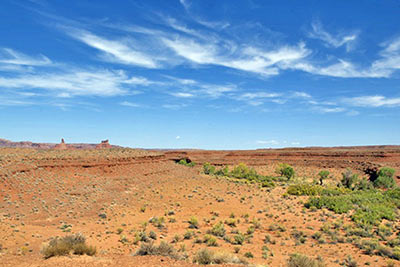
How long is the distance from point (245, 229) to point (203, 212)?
17.9 feet

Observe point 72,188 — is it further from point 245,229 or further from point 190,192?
point 245,229

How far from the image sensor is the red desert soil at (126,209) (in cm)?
1390

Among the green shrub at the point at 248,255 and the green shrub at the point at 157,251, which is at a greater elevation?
the green shrub at the point at 157,251

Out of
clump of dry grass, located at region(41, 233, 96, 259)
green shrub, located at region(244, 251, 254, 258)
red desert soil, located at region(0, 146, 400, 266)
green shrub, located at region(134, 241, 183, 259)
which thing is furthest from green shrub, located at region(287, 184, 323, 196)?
clump of dry grass, located at region(41, 233, 96, 259)

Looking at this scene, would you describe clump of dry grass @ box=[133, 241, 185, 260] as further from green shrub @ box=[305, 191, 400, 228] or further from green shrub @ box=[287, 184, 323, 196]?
green shrub @ box=[287, 184, 323, 196]

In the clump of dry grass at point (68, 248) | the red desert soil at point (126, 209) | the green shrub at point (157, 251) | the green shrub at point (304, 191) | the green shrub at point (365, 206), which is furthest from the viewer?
the green shrub at point (304, 191)

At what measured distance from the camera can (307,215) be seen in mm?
22453

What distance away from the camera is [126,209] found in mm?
24250

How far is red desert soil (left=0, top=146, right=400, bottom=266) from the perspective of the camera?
45.6 ft

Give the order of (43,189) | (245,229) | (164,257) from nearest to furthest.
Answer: (164,257)
(245,229)
(43,189)

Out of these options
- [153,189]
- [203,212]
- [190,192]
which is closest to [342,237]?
[203,212]

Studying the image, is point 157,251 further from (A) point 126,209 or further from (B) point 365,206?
(B) point 365,206

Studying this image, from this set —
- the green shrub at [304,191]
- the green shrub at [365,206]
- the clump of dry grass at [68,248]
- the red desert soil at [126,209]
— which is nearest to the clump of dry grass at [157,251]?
the red desert soil at [126,209]

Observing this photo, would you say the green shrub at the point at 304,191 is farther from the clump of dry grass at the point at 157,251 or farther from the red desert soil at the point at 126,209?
the clump of dry grass at the point at 157,251
